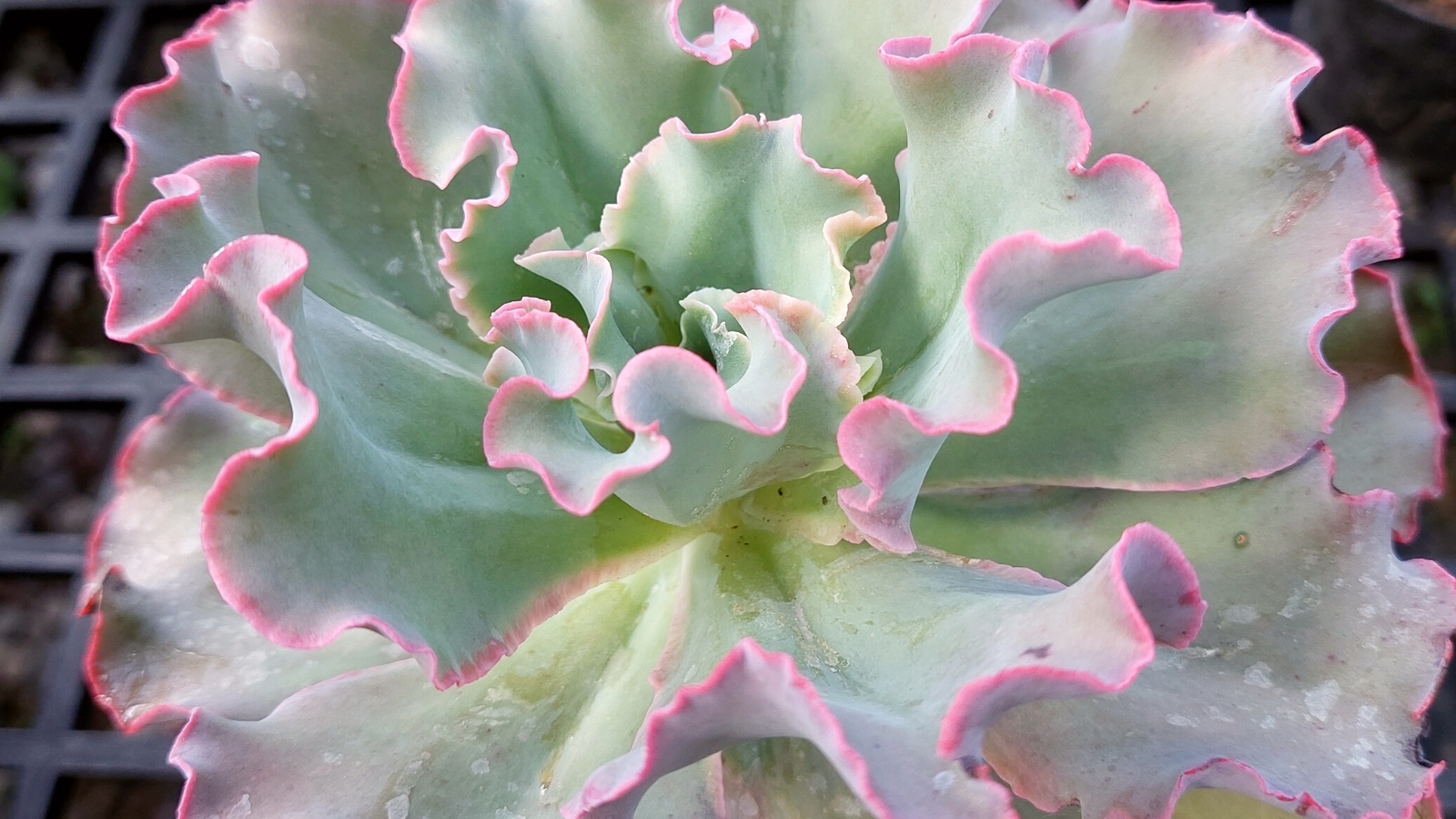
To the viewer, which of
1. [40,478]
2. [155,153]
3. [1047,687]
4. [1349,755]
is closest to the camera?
[1047,687]

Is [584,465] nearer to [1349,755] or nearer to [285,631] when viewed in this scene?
[285,631]

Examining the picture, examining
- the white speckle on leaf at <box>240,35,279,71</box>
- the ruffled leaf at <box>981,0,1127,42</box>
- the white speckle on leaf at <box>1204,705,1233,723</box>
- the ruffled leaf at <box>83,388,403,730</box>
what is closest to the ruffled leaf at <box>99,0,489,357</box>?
the white speckle on leaf at <box>240,35,279,71</box>

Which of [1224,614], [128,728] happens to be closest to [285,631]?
[128,728]

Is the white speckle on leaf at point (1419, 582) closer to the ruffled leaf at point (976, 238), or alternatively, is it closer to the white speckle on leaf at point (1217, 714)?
the white speckle on leaf at point (1217, 714)

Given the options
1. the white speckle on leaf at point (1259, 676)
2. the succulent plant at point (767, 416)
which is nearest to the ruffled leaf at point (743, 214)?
the succulent plant at point (767, 416)

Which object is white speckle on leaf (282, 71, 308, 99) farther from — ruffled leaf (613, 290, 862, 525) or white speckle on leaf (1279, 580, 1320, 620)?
→ white speckle on leaf (1279, 580, 1320, 620)

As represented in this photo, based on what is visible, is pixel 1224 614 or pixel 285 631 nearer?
pixel 285 631

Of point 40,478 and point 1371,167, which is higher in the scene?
point 1371,167

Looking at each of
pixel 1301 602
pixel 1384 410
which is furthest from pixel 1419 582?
pixel 1384 410

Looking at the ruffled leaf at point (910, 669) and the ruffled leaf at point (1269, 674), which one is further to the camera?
the ruffled leaf at point (1269, 674)
